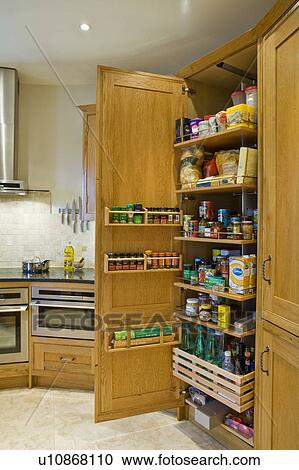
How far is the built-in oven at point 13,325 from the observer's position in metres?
2.42

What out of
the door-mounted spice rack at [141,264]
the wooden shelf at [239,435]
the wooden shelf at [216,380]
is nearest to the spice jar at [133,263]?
the door-mounted spice rack at [141,264]

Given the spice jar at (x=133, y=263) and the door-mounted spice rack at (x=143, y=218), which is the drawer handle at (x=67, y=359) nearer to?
the spice jar at (x=133, y=263)

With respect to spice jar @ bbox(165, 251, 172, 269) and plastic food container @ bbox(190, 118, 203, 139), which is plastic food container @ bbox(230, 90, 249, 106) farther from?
spice jar @ bbox(165, 251, 172, 269)

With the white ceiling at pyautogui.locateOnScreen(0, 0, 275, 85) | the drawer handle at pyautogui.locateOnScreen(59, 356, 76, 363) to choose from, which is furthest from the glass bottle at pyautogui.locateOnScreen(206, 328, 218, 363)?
the white ceiling at pyautogui.locateOnScreen(0, 0, 275, 85)

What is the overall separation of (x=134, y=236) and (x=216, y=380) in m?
0.87

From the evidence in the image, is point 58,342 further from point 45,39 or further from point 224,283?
point 45,39

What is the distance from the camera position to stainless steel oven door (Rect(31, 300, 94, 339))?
2398 millimetres

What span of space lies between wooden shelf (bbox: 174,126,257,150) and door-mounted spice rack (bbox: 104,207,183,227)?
1.32ft

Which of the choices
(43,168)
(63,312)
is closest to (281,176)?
(63,312)

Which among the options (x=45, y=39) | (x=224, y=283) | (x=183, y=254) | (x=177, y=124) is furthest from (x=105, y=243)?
(x=45, y=39)

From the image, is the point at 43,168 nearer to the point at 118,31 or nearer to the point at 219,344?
the point at 118,31

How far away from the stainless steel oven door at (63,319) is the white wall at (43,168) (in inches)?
24.6

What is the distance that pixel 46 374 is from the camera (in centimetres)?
246

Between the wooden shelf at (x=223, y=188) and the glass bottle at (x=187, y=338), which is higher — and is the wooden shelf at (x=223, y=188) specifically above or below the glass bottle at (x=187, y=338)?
above
